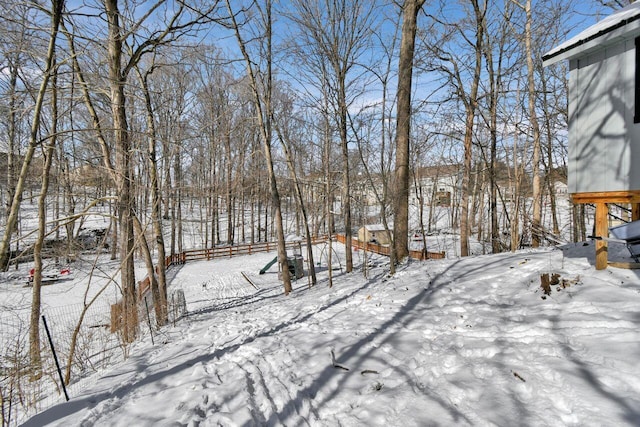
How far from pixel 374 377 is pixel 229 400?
1.44 metres

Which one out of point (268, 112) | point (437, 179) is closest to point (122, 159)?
point (268, 112)

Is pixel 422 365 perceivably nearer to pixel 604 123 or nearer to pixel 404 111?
pixel 604 123

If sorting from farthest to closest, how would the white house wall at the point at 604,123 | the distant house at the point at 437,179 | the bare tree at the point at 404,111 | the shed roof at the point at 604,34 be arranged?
the distant house at the point at 437,179 → the bare tree at the point at 404,111 → the white house wall at the point at 604,123 → the shed roof at the point at 604,34

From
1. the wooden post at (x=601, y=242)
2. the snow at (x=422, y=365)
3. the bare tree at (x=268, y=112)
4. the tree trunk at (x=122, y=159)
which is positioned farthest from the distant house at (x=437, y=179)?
the tree trunk at (x=122, y=159)

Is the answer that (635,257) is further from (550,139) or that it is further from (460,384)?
(550,139)

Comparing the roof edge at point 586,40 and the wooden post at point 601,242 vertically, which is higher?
the roof edge at point 586,40

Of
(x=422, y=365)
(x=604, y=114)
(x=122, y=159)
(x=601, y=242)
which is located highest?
(x=604, y=114)

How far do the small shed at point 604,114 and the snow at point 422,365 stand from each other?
3.74ft

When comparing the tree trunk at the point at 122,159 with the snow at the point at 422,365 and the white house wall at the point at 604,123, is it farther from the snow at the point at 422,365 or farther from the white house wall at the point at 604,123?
the white house wall at the point at 604,123

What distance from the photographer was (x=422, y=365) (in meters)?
3.35

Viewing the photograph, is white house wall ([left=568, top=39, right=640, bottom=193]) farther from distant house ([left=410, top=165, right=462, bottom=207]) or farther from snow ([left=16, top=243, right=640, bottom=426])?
distant house ([left=410, top=165, right=462, bottom=207])

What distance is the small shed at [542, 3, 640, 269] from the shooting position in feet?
14.8

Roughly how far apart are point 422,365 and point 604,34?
207 inches

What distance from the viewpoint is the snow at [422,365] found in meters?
2.54
